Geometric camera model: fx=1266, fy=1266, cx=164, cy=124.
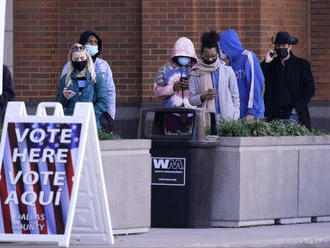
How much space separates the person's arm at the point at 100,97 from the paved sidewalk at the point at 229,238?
1.46 meters

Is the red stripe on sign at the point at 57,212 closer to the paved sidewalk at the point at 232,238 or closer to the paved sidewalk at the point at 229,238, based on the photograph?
the paved sidewalk at the point at 229,238

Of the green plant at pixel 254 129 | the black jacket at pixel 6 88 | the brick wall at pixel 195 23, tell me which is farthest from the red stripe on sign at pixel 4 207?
the brick wall at pixel 195 23

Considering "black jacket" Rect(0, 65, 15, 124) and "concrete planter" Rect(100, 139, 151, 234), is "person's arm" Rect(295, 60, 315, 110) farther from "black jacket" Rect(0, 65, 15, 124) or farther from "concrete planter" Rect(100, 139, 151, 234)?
"concrete planter" Rect(100, 139, 151, 234)

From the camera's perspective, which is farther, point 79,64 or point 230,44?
point 230,44

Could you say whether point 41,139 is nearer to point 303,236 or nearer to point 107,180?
point 107,180

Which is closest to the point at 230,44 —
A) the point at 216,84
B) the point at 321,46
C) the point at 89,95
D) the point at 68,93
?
the point at 216,84

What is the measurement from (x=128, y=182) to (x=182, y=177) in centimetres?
78

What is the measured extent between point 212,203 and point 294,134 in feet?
3.99

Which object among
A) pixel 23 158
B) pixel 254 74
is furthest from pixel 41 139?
pixel 254 74

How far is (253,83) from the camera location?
1338 centimetres

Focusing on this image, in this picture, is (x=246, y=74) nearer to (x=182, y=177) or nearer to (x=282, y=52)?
(x=282, y=52)

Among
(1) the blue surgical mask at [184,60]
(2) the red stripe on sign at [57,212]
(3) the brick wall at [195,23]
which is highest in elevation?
(3) the brick wall at [195,23]

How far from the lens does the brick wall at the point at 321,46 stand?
17.5 m

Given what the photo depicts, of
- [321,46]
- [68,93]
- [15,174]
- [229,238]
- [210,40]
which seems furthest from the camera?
[321,46]
